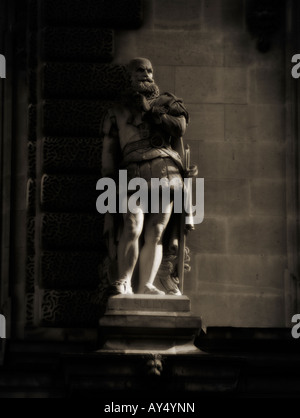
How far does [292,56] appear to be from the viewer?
1955 cm

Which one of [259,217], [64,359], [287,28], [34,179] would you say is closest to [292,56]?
[287,28]

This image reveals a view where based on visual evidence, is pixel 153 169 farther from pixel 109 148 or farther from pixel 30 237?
pixel 30 237

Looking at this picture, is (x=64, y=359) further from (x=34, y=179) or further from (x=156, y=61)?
(x=156, y=61)

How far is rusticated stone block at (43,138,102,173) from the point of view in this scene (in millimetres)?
19203

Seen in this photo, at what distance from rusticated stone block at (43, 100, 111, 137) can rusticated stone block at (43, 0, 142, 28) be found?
0.94 m

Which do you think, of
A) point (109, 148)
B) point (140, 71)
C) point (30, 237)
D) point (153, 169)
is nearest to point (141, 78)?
point (140, 71)

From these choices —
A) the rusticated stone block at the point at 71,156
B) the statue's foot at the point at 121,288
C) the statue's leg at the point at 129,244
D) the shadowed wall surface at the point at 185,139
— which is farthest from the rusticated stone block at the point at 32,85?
the statue's foot at the point at 121,288

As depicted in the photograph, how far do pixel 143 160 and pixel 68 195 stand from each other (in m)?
1.36

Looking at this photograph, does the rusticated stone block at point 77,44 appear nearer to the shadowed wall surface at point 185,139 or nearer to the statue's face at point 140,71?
the shadowed wall surface at point 185,139

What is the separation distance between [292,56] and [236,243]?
2.21 m

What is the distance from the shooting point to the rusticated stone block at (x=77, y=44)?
19.5m

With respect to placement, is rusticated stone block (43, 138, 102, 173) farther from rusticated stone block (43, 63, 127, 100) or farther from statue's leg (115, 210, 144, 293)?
statue's leg (115, 210, 144, 293)

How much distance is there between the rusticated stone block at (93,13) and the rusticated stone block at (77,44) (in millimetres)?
98

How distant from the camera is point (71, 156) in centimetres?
1923
